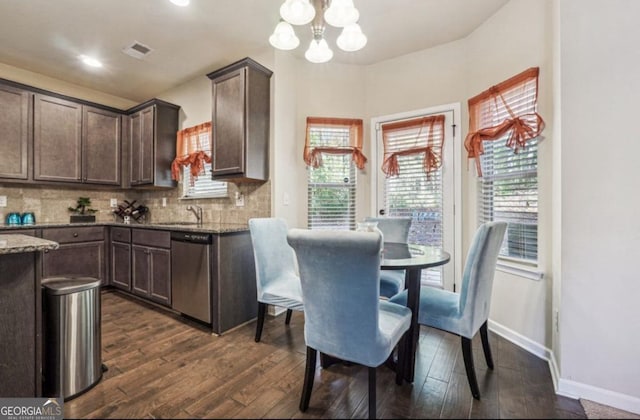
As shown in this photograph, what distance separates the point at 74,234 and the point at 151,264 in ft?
3.76

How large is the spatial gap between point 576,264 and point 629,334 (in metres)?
0.41

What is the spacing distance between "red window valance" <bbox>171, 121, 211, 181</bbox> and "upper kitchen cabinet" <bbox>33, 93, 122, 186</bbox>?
97 cm

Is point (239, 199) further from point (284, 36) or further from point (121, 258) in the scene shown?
point (284, 36)

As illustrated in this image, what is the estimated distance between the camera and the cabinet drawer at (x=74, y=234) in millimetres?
3033

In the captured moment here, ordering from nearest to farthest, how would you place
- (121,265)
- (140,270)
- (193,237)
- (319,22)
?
(319,22)
(193,237)
(140,270)
(121,265)

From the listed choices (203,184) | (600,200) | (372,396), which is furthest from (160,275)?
(600,200)

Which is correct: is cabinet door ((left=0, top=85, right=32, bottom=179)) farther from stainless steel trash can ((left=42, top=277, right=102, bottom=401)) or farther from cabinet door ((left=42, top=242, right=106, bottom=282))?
stainless steel trash can ((left=42, top=277, right=102, bottom=401))

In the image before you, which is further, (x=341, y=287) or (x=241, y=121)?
(x=241, y=121)

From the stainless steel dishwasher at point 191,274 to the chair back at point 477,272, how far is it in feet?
6.34

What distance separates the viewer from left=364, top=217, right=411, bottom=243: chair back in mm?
2581

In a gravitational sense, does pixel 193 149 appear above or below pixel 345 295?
above

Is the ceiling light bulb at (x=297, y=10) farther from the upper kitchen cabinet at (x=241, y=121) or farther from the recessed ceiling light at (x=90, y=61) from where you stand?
the recessed ceiling light at (x=90, y=61)

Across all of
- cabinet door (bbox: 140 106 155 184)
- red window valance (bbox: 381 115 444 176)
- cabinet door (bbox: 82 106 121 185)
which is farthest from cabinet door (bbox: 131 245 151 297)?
red window valance (bbox: 381 115 444 176)

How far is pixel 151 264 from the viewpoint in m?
2.91
